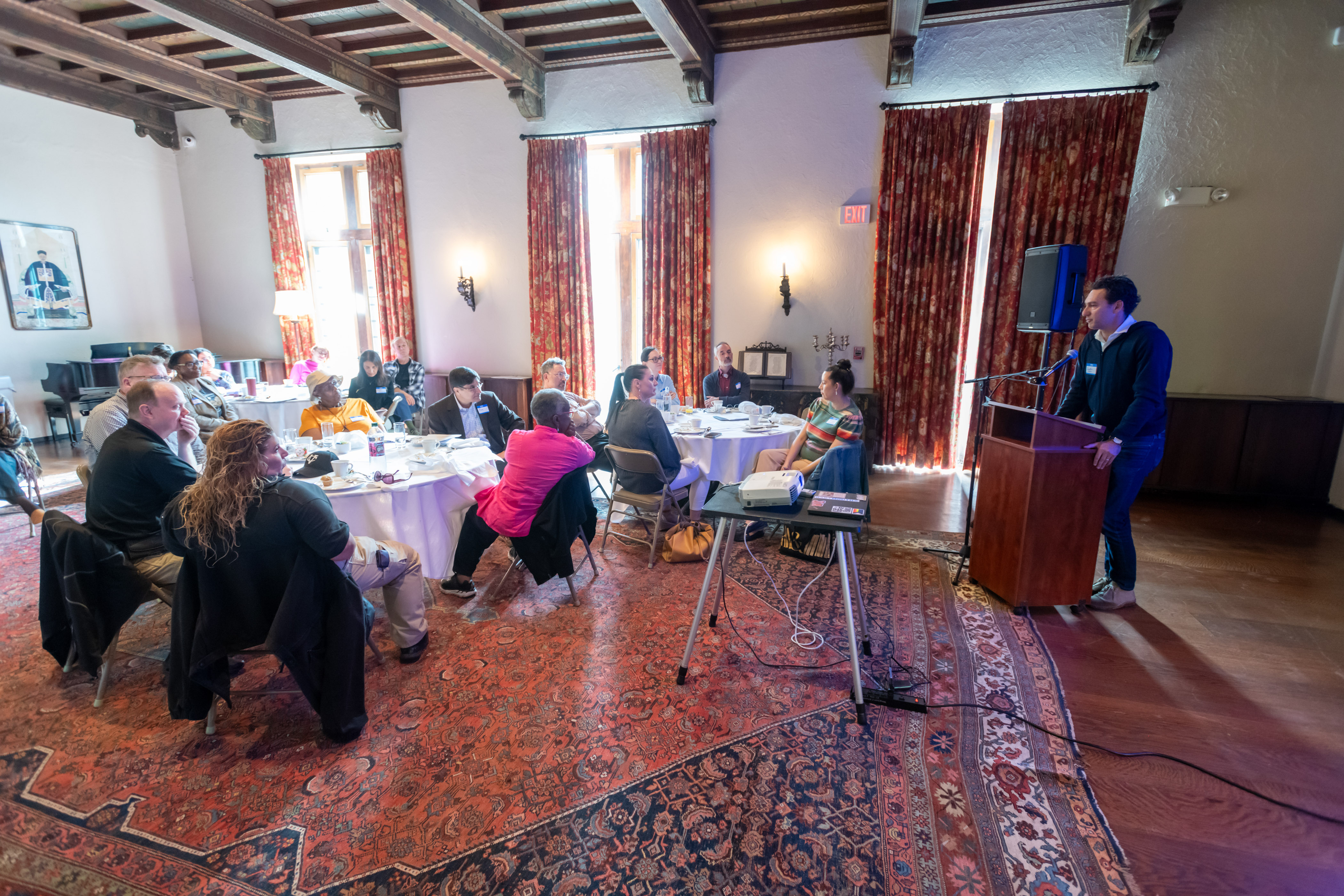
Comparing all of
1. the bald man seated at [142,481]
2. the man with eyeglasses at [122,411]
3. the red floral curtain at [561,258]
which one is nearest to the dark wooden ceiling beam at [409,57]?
the red floral curtain at [561,258]

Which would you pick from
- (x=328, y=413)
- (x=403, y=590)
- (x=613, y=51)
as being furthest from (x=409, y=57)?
(x=403, y=590)

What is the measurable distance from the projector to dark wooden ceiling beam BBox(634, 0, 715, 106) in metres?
4.01

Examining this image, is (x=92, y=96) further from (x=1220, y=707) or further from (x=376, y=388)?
(x=1220, y=707)

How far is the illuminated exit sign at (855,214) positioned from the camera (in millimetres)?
5832

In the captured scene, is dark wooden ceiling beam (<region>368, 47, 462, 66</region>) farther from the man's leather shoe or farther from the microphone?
the microphone

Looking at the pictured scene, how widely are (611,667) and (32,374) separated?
26.8ft

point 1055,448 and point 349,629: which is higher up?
point 1055,448

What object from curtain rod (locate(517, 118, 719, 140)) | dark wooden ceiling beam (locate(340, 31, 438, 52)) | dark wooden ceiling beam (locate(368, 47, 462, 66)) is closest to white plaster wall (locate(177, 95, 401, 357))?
dark wooden ceiling beam (locate(368, 47, 462, 66))

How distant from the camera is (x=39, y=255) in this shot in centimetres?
671

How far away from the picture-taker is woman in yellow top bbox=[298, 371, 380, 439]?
3.93 m

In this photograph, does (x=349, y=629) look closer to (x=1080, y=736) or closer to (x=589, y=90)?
(x=1080, y=736)

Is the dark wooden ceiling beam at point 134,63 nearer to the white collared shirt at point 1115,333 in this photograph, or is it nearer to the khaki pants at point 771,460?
the khaki pants at point 771,460

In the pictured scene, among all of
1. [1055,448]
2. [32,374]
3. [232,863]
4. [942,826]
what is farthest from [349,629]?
[32,374]

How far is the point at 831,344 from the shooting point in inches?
243
